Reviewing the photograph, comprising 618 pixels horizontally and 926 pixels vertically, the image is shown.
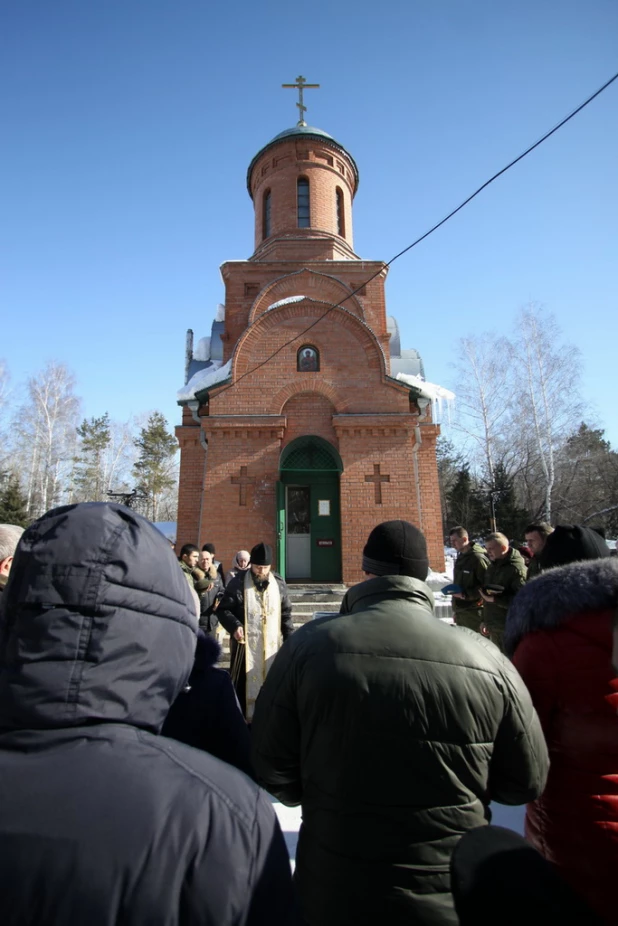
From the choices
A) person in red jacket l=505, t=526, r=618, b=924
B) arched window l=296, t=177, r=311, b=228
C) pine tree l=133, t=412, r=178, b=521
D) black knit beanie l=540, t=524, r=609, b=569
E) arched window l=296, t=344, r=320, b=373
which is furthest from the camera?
pine tree l=133, t=412, r=178, b=521

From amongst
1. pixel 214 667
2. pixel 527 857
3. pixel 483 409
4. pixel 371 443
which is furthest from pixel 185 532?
pixel 483 409

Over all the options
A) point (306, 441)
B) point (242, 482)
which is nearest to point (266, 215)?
point (306, 441)

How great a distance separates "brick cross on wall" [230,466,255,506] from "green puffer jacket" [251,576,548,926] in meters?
8.83

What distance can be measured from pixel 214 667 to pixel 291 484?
9157mm

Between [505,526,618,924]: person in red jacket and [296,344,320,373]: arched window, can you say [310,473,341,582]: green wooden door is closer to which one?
[296,344,320,373]: arched window

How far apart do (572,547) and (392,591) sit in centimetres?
127

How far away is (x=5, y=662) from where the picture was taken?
0.93m

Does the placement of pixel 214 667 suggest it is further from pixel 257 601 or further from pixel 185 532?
pixel 185 532

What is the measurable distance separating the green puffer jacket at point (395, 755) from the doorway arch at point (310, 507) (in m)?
8.90

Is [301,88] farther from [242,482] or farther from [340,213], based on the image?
[242,482]

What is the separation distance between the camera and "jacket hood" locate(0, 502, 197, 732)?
0.90 metres

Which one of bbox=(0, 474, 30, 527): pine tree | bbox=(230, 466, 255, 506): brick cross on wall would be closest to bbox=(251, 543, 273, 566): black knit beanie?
bbox=(230, 466, 255, 506): brick cross on wall

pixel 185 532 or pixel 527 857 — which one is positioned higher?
pixel 185 532

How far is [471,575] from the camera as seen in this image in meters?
5.50
